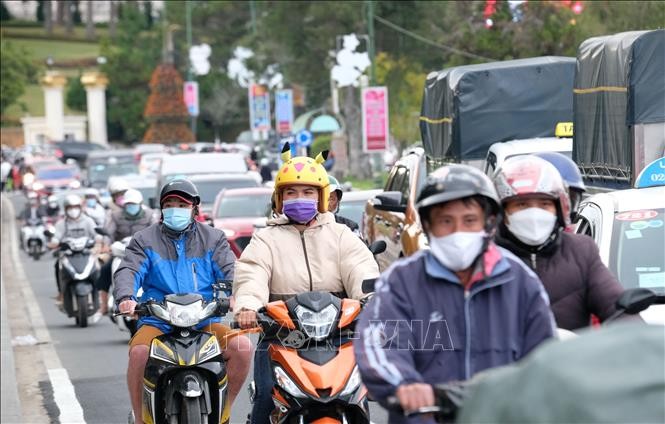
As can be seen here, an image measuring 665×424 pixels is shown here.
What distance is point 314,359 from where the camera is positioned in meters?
7.10

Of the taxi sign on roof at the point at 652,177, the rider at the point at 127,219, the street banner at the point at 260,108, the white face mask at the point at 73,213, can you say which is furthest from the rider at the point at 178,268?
the street banner at the point at 260,108

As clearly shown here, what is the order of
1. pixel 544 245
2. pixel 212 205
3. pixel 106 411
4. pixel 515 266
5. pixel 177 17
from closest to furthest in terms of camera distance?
Result: 1. pixel 515 266
2. pixel 544 245
3. pixel 106 411
4. pixel 212 205
5. pixel 177 17

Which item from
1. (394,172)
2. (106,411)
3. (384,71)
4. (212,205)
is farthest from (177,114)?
(106,411)

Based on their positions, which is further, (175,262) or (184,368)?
(175,262)

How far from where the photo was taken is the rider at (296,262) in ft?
→ 24.9

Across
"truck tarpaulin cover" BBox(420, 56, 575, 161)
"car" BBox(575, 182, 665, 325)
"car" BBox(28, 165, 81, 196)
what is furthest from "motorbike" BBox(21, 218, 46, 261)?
"car" BBox(575, 182, 665, 325)

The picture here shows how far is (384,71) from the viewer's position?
2028 inches

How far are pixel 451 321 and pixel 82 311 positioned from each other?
46.8ft

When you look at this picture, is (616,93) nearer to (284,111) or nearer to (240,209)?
(240,209)

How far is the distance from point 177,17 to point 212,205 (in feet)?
220

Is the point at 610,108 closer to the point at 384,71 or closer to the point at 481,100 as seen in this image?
the point at 481,100

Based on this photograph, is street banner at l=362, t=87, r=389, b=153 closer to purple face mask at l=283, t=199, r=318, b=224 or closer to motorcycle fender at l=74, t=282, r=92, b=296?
motorcycle fender at l=74, t=282, r=92, b=296

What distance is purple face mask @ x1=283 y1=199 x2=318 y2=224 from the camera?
773cm

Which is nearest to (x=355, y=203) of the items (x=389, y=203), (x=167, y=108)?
(x=389, y=203)
